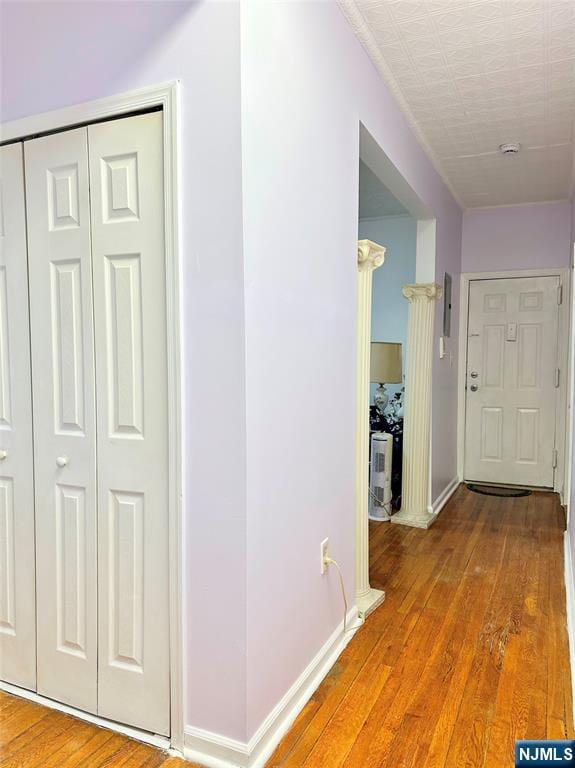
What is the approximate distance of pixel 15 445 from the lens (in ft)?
6.51

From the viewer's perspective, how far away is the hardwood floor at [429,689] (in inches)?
66.3

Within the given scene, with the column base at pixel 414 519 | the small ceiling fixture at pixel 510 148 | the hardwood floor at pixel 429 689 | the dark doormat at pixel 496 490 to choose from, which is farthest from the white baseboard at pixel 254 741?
the dark doormat at pixel 496 490

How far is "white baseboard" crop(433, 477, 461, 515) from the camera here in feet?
14.1

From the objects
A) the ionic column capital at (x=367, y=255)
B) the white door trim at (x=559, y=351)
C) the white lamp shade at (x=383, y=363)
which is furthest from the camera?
the white door trim at (x=559, y=351)

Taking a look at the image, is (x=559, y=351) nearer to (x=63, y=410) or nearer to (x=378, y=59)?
(x=378, y=59)

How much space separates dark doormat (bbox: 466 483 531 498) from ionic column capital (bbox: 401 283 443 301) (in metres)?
1.95

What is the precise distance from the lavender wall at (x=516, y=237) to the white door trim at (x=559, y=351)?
2.5 inches

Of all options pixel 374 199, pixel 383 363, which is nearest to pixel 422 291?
pixel 383 363

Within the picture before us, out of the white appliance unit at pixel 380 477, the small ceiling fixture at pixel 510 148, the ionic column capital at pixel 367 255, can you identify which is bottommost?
the white appliance unit at pixel 380 477

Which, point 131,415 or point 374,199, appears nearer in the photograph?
point 131,415

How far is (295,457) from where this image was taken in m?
1.88

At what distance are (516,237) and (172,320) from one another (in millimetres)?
4318

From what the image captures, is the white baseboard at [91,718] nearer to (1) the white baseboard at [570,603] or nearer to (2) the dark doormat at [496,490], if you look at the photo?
(1) the white baseboard at [570,603]

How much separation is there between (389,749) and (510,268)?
14.3 ft
